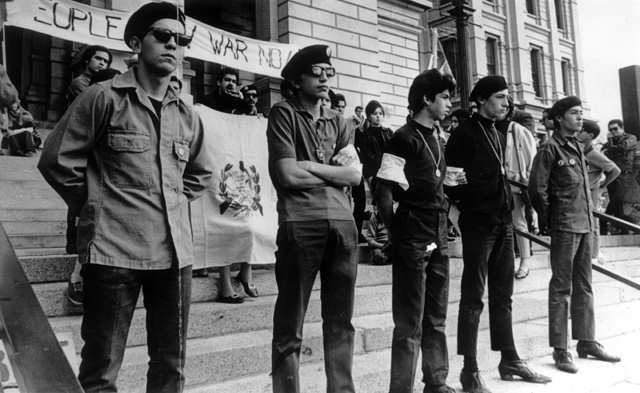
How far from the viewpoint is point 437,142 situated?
12.7ft

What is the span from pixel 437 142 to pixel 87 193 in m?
2.47

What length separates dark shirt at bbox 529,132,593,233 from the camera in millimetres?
4750

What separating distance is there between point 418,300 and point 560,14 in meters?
33.0

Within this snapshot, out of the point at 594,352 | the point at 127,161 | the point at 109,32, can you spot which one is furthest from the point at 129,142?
the point at 109,32

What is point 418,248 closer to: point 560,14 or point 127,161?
point 127,161

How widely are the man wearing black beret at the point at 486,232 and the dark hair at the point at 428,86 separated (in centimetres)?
59

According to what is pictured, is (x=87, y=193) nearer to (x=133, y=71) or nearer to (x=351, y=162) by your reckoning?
(x=133, y=71)

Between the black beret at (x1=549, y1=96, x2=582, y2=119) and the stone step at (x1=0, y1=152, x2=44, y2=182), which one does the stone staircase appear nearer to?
the stone step at (x1=0, y1=152, x2=44, y2=182)

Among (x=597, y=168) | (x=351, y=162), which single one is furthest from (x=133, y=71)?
(x=597, y=168)

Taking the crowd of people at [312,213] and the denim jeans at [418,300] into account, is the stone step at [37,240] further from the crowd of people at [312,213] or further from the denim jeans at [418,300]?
the denim jeans at [418,300]

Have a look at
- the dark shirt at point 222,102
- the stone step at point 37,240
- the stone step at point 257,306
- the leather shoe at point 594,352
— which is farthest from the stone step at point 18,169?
the leather shoe at point 594,352

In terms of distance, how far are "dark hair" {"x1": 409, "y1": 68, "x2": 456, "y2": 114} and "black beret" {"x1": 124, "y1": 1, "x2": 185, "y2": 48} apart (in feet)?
6.16

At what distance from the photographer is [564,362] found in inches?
175

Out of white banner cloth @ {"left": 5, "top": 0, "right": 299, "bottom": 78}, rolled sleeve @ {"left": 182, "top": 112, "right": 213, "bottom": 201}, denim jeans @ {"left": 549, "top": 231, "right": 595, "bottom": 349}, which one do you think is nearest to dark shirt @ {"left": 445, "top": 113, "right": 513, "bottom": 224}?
denim jeans @ {"left": 549, "top": 231, "right": 595, "bottom": 349}
